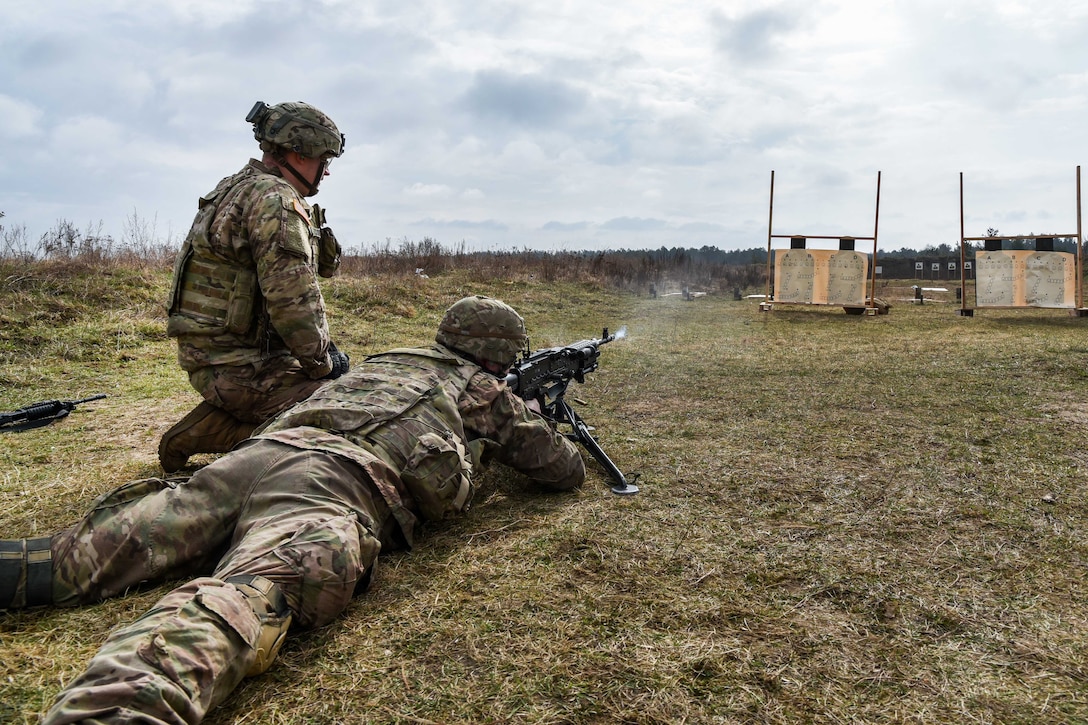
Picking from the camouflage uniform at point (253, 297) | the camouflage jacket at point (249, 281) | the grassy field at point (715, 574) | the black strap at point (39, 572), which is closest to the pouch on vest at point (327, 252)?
the camouflage uniform at point (253, 297)

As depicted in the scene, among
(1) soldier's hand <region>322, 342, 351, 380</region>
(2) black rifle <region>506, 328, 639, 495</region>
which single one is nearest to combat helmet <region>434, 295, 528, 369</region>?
(2) black rifle <region>506, 328, 639, 495</region>

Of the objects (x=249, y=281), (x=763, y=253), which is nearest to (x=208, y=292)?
(x=249, y=281)

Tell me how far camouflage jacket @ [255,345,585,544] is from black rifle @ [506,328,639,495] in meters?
0.48

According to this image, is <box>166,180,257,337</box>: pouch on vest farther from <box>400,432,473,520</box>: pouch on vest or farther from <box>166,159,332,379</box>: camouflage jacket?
<box>400,432,473,520</box>: pouch on vest

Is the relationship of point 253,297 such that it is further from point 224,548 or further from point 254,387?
point 224,548

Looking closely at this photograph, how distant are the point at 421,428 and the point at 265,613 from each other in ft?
3.69

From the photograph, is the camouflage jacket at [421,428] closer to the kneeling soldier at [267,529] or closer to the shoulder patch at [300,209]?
the kneeling soldier at [267,529]

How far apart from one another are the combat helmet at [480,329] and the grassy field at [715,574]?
0.85 m

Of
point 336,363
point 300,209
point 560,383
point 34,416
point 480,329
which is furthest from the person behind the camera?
point 34,416

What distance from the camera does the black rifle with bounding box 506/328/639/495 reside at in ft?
13.9

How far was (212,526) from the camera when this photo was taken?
8.82 ft

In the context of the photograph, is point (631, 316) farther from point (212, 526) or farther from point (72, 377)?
point (212, 526)

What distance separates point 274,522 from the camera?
2488 millimetres

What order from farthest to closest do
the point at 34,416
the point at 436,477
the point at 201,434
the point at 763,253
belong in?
the point at 763,253
the point at 34,416
the point at 201,434
the point at 436,477
